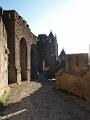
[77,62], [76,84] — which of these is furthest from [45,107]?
[77,62]

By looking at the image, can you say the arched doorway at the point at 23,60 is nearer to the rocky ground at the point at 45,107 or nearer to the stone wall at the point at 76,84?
the stone wall at the point at 76,84

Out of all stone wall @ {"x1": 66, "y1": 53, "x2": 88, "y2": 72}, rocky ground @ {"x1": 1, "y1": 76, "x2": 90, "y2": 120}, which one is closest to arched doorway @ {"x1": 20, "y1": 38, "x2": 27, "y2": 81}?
stone wall @ {"x1": 66, "y1": 53, "x2": 88, "y2": 72}

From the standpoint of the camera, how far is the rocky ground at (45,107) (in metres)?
9.95

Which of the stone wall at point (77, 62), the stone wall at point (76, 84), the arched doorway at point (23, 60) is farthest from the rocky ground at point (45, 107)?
the arched doorway at point (23, 60)

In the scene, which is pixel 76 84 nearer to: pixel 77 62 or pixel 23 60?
pixel 77 62

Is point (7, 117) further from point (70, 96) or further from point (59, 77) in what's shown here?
point (59, 77)

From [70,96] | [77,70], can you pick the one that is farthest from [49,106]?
[77,70]

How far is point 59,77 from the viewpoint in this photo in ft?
56.4

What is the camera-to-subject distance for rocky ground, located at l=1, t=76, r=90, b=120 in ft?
32.6

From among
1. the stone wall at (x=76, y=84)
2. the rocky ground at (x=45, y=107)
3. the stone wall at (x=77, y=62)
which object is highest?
the stone wall at (x=77, y=62)

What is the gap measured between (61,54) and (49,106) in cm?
3603

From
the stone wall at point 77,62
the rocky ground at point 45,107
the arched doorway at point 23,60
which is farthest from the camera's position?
the arched doorway at point 23,60

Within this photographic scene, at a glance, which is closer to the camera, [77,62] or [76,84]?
[76,84]

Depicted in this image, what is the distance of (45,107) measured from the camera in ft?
38.1
